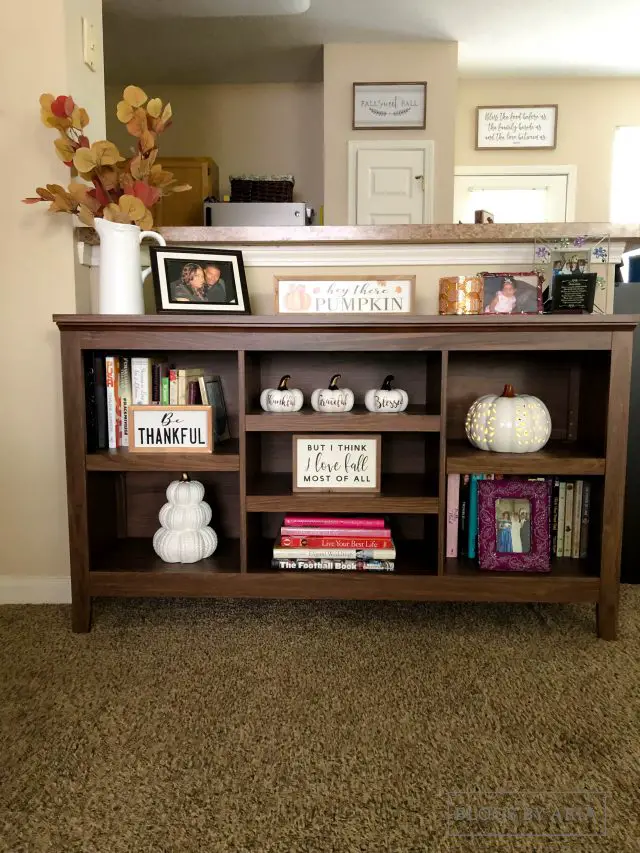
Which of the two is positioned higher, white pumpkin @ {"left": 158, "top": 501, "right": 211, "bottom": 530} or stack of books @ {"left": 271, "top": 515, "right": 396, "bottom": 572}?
white pumpkin @ {"left": 158, "top": 501, "right": 211, "bottom": 530}

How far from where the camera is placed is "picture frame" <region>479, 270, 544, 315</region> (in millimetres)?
1681

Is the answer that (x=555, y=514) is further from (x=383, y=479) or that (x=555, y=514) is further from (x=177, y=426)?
(x=177, y=426)

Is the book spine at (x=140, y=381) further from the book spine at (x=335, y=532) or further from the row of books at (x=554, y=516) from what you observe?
the row of books at (x=554, y=516)

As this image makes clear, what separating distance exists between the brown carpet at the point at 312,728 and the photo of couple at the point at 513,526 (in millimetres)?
208

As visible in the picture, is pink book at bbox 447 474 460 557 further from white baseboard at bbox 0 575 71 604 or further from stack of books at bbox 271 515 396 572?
white baseboard at bbox 0 575 71 604

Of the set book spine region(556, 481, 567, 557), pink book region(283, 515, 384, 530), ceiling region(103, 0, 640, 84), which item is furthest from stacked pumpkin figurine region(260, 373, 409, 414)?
ceiling region(103, 0, 640, 84)

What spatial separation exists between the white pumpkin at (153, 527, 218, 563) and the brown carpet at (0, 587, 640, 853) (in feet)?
0.56

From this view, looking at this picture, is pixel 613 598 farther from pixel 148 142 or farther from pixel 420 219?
pixel 420 219

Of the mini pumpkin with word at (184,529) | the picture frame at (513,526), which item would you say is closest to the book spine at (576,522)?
the picture frame at (513,526)

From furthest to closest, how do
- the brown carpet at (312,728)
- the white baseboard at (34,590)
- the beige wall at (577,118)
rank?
the beige wall at (577,118)
the white baseboard at (34,590)
the brown carpet at (312,728)

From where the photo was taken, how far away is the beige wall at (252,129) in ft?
15.9

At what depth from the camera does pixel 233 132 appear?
4.90 metres

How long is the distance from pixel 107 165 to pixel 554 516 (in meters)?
1.56

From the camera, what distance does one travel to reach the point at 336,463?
1.67 meters
